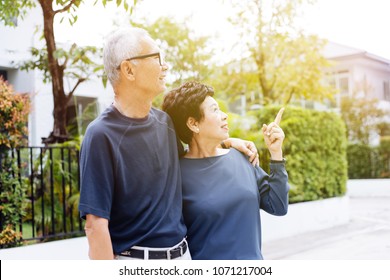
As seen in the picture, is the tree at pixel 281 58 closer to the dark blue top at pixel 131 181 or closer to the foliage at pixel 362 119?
the foliage at pixel 362 119

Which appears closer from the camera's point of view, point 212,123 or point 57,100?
point 212,123

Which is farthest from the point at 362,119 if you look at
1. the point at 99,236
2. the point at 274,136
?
the point at 99,236

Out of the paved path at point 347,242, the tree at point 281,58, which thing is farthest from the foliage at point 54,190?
the tree at point 281,58

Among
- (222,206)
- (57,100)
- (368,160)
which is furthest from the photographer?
(368,160)

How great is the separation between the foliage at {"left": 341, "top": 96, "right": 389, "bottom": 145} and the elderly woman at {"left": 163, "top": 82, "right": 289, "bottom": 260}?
25.1ft

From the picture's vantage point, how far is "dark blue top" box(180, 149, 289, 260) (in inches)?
58.8

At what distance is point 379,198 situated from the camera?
21.7 ft

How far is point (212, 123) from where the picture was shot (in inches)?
61.0

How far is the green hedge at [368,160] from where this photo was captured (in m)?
8.41

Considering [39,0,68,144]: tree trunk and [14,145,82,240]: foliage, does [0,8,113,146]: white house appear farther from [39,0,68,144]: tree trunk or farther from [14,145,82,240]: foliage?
[14,145,82,240]: foliage

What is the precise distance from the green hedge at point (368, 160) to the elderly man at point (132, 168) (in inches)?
287

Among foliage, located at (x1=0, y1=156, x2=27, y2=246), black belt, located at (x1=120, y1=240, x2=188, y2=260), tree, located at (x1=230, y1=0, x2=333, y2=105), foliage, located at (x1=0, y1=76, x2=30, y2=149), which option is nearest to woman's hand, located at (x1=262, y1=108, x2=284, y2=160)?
black belt, located at (x1=120, y1=240, x2=188, y2=260)

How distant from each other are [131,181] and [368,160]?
798 cm

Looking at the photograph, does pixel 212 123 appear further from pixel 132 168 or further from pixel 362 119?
pixel 362 119
